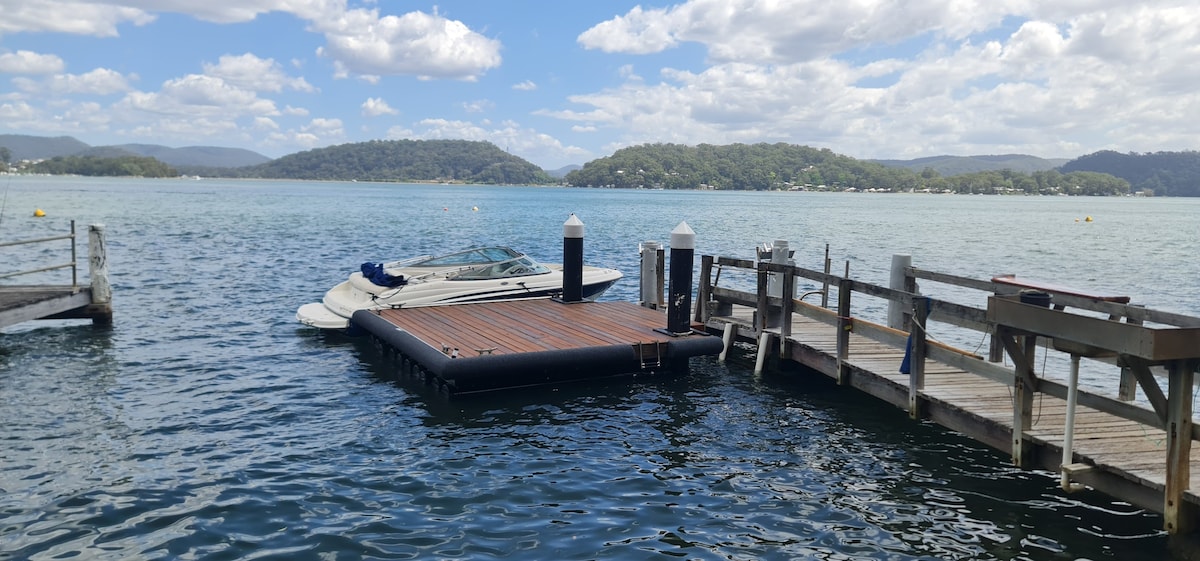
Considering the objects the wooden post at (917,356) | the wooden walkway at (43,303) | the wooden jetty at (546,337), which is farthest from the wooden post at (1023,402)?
the wooden walkway at (43,303)

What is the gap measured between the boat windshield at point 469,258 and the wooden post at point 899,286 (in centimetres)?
752

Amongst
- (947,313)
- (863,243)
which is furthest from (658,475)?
(863,243)

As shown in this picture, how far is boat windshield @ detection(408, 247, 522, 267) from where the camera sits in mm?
16797

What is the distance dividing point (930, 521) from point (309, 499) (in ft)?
19.0

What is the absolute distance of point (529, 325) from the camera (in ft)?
43.4

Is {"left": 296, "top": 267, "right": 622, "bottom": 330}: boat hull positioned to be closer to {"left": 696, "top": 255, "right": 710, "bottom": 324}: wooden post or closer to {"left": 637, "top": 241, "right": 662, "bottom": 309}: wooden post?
{"left": 637, "top": 241, "right": 662, "bottom": 309}: wooden post

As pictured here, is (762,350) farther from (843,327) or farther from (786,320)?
(843,327)

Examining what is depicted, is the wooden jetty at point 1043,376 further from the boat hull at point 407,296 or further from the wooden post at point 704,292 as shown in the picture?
the boat hull at point 407,296

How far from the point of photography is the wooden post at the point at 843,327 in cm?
1088

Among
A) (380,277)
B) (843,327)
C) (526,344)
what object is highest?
(380,277)

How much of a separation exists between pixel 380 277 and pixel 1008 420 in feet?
35.9

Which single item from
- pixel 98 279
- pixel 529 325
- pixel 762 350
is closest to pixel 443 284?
pixel 529 325

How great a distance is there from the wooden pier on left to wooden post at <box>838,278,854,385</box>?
1935 mm

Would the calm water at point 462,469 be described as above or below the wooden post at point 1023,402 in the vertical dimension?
below
